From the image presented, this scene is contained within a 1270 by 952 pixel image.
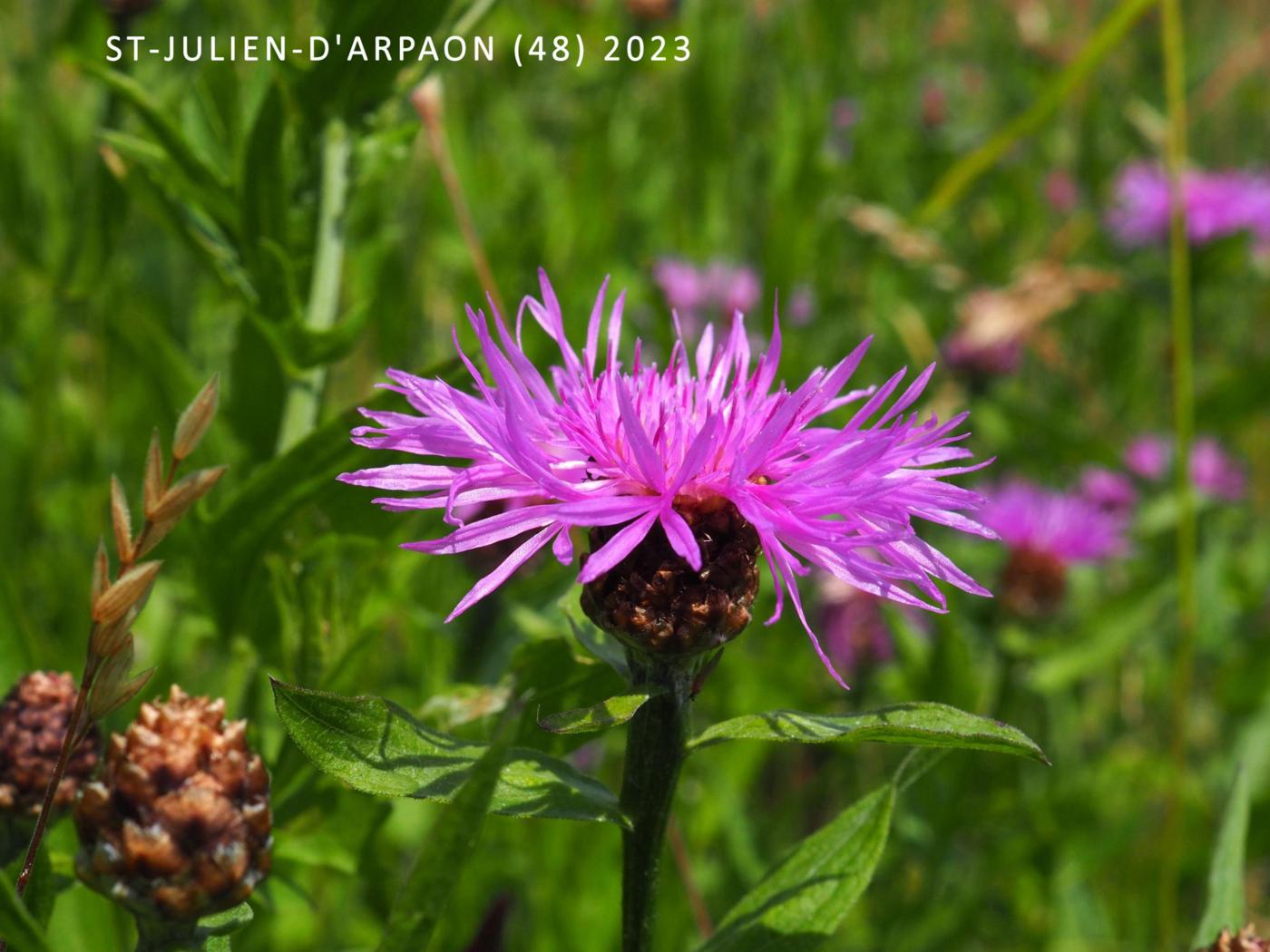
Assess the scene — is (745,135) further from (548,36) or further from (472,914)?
(472,914)

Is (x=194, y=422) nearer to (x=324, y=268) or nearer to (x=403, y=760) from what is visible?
(x=403, y=760)

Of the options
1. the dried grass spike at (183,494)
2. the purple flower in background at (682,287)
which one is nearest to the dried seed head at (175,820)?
the dried grass spike at (183,494)

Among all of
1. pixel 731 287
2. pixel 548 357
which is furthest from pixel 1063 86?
pixel 731 287

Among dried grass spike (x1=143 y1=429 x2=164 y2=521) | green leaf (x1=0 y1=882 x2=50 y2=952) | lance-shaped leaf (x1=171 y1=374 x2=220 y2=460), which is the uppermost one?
lance-shaped leaf (x1=171 y1=374 x2=220 y2=460)

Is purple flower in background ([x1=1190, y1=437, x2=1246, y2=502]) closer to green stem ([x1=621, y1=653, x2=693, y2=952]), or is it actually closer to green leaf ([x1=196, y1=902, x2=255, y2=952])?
green stem ([x1=621, y1=653, x2=693, y2=952])

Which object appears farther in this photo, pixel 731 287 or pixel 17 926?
pixel 731 287

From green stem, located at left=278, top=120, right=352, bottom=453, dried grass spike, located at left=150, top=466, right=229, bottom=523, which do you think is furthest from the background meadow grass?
dried grass spike, located at left=150, top=466, right=229, bottom=523
